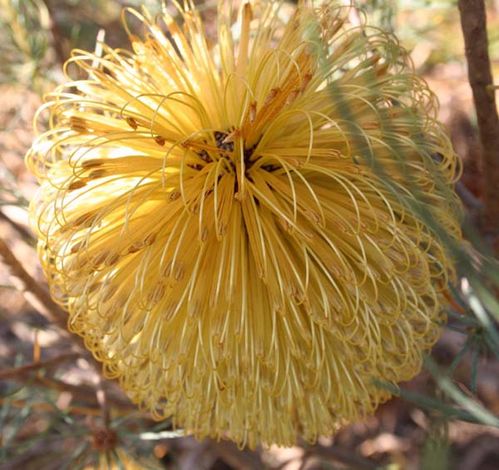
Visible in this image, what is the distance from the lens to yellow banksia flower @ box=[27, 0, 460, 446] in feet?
3.27

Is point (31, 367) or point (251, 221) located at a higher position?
point (251, 221)

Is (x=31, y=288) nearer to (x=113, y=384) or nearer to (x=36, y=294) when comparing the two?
(x=36, y=294)

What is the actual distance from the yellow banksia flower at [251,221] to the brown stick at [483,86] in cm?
8

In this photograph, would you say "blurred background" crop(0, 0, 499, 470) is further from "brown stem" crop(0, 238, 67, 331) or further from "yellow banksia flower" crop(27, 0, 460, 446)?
"yellow banksia flower" crop(27, 0, 460, 446)

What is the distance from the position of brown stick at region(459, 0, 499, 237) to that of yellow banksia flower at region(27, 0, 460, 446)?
0.28 ft

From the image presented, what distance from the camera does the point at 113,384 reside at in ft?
6.02

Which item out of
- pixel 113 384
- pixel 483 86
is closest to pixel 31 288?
pixel 113 384

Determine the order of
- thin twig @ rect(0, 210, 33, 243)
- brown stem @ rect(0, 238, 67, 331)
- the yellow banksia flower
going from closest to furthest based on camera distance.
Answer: the yellow banksia flower < brown stem @ rect(0, 238, 67, 331) < thin twig @ rect(0, 210, 33, 243)

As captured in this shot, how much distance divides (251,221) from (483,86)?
0.42 metres

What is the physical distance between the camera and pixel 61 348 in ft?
7.20

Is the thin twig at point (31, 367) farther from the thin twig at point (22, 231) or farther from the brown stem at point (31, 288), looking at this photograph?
the thin twig at point (22, 231)

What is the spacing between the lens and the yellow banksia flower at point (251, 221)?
1.00 metres

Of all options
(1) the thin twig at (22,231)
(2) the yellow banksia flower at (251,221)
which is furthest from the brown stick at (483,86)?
(1) the thin twig at (22,231)

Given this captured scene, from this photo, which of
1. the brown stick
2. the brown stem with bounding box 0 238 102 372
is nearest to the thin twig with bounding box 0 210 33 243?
the brown stem with bounding box 0 238 102 372
